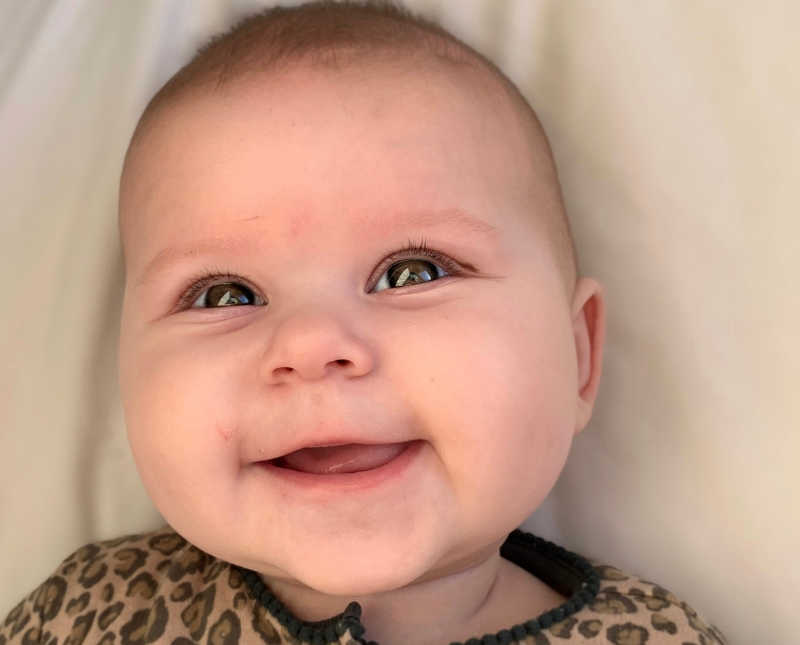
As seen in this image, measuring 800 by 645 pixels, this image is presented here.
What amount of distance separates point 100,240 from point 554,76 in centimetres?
71

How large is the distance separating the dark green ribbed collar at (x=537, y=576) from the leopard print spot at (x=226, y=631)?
4cm

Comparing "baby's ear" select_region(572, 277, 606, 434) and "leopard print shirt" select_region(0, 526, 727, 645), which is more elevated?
"baby's ear" select_region(572, 277, 606, 434)

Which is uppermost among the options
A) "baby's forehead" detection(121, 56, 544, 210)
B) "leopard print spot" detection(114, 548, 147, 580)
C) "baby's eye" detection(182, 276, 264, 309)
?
"baby's forehead" detection(121, 56, 544, 210)

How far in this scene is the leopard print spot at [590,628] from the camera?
116 centimetres

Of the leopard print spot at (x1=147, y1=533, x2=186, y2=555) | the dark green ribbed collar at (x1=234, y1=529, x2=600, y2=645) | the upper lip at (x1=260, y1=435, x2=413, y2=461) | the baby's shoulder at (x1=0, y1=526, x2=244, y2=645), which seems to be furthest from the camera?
the leopard print spot at (x1=147, y1=533, x2=186, y2=555)

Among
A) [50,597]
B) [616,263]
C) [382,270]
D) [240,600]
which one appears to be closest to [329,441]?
[382,270]

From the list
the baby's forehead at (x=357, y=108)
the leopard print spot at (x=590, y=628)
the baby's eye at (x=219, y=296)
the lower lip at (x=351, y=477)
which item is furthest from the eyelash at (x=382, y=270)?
the leopard print spot at (x=590, y=628)

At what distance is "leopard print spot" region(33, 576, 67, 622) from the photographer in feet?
4.16

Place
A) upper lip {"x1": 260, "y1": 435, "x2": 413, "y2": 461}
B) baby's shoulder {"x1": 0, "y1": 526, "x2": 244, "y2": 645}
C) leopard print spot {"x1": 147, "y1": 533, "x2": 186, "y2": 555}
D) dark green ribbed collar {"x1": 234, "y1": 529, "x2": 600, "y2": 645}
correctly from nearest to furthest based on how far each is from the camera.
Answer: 1. upper lip {"x1": 260, "y1": 435, "x2": 413, "y2": 461}
2. dark green ribbed collar {"x1": 234, "y1": 529, "x2": 600, "y2": 645}
3. baby's shoulder {"x1": 0, "y1": 526, "x2": 244, "y2": 645}
4. leopard print spot {"x1": 147, "y1": 533, "x2": 186, "y2": 555}

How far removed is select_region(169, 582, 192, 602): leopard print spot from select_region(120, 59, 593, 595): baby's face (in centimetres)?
17

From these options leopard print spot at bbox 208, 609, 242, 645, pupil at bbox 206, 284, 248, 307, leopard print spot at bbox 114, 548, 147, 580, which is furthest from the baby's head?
leopard print spot at bbox 114, 548, 147, 580

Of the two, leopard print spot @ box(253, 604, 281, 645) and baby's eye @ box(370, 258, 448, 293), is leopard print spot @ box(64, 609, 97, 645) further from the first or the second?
baby's eye @ box(370, 258, 448, 293)

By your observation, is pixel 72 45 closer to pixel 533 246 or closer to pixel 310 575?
pixel 533 246

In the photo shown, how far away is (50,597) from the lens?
4.21 ft
